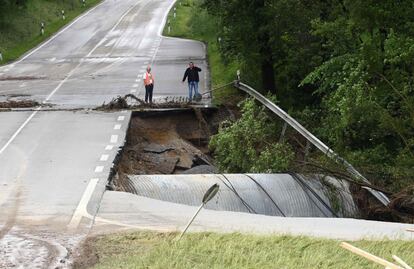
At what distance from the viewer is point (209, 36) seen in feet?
151

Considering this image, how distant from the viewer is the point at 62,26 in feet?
172

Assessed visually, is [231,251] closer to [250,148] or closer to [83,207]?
[83,207]

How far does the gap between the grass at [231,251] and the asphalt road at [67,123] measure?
2.97 feet

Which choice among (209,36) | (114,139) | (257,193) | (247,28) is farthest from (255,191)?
(209,36)

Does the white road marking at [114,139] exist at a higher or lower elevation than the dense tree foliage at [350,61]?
lower

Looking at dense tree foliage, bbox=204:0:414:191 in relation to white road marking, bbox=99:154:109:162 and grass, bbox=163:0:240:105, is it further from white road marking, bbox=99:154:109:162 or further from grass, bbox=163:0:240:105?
white road marking, bbox=99:154:109:162

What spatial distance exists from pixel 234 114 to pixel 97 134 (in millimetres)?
5964

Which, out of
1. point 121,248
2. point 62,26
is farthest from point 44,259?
point 62,26

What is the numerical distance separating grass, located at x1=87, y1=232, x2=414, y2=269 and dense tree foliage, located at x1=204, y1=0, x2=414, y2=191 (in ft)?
21.7

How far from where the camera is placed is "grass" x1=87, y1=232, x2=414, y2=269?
8984 mm

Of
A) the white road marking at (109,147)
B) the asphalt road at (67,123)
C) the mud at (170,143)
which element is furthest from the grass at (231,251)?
the white road marking at (109,147)

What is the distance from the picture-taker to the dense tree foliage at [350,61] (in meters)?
18.3

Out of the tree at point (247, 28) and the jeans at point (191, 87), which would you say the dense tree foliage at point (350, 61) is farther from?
the jeans at point (191, 87)

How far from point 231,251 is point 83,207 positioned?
4016 mm
